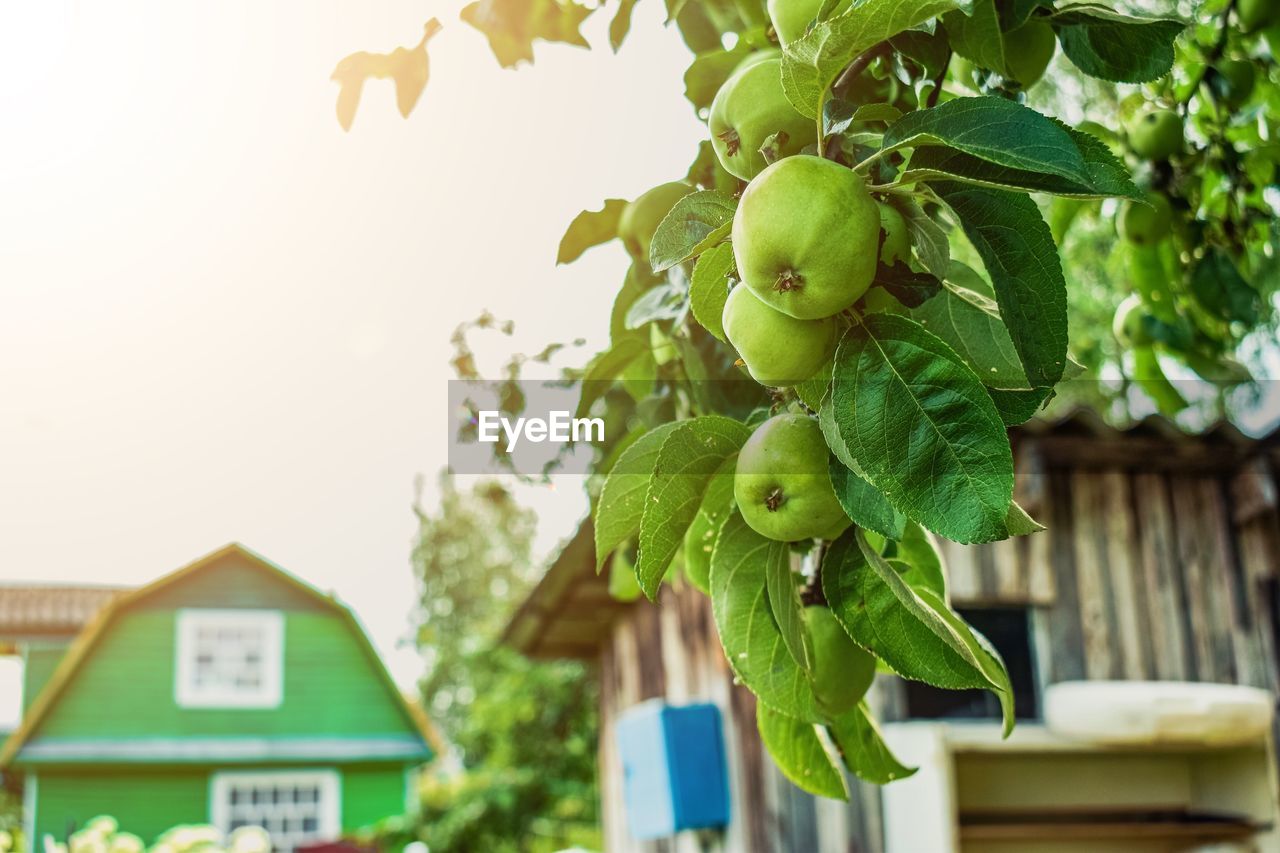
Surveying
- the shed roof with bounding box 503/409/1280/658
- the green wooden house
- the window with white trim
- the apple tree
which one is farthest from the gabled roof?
the apple tree

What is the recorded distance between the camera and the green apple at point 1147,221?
175cm

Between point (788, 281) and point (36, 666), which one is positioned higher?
point (36, 666)

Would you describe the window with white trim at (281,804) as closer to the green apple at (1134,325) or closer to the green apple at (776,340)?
the green apple at (1134,325)

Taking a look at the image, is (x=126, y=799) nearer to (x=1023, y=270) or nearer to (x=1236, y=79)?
(x=1236, y=79)

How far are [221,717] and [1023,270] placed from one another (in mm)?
16976

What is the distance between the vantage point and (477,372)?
1708mm

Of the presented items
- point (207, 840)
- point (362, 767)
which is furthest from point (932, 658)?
point (362, 767)

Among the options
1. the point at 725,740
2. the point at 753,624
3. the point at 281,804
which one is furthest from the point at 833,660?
the point at 281,804

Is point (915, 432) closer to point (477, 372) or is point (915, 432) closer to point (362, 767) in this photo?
point (477, 372)

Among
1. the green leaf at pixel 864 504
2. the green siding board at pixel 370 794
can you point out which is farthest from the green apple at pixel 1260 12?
the green siding board at pixel 370 794

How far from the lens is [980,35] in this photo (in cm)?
96

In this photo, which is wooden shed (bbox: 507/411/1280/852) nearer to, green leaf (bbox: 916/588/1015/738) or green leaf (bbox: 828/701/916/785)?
green leaf (bbox: 828/701/916/785)

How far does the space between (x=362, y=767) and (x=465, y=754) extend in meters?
3.38

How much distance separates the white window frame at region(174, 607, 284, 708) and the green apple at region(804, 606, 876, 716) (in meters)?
16.7
